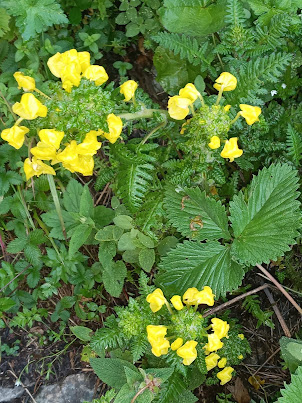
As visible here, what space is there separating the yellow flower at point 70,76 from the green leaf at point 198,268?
97cm

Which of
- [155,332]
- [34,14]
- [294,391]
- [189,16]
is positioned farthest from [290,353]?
[34,14]

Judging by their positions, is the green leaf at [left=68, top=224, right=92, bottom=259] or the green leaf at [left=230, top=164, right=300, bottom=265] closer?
the green leaf at [left=230, top=164, right=300, bottom=265]

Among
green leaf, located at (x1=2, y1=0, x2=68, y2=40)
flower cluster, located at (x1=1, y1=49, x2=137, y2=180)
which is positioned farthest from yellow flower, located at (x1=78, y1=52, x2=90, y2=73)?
green leaf, located at (x1=2, y1=0, x2=68, y2=40)

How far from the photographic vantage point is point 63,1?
2.95 m

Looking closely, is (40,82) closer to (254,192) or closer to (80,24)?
(80,24)

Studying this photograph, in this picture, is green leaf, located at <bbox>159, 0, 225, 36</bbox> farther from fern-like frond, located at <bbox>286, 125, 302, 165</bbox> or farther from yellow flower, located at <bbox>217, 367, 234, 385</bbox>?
yellow flower, located at <bbox>217, 367, 234, 385</bbox>

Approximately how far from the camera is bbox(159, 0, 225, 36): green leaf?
2.59m

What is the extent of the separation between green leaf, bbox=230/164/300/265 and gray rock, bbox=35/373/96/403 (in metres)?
1.34

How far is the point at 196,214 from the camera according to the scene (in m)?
2.36

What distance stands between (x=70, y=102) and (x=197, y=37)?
1.19 m

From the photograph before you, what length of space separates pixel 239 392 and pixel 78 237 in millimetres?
1344

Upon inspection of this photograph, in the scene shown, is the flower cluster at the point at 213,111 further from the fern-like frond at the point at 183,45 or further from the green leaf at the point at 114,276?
the green leaf at the point at 114,276

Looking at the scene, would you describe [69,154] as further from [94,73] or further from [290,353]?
[290,353]

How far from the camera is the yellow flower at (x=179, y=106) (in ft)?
6.45
